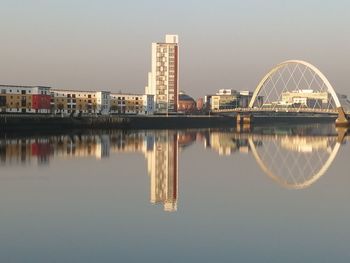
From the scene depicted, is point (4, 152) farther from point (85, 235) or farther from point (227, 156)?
point (85, 235)

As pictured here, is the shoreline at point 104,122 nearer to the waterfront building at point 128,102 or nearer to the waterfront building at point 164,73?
the waterfront building at point 128,102

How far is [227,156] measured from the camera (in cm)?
2970

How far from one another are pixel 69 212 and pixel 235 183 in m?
7.40

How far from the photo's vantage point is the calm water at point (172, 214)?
9.21 metres

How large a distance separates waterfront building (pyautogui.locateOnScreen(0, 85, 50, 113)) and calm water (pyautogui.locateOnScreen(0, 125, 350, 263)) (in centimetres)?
4950

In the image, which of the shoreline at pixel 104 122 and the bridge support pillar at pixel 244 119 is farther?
the bridge support pillar at pixel 244 119

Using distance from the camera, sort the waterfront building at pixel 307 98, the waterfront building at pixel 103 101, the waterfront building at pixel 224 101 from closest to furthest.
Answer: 1. the waterfront building at pixel 103 101
2. the waterfront building at pixel 224 101
3. the waterfront building at pixel 307 98

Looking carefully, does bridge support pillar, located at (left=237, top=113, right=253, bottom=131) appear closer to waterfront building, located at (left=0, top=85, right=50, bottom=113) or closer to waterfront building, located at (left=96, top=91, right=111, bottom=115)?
waterfront building, located at (left=96, top=91, right=111, bottom=115)

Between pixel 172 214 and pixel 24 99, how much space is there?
63.5 m

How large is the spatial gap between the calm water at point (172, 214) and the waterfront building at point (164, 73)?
258 ft

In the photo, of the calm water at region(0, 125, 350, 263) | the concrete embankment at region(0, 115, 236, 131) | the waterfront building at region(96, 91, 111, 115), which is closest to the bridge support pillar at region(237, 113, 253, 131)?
the concrete embankment at region(0, 115, 236, 131)

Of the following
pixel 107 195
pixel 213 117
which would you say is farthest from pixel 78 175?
pixel 213 117

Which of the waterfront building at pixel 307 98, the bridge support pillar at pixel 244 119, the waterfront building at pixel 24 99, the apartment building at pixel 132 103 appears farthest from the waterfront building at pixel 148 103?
the waterfront building at pixel 307 98

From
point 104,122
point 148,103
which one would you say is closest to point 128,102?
point 148,103
